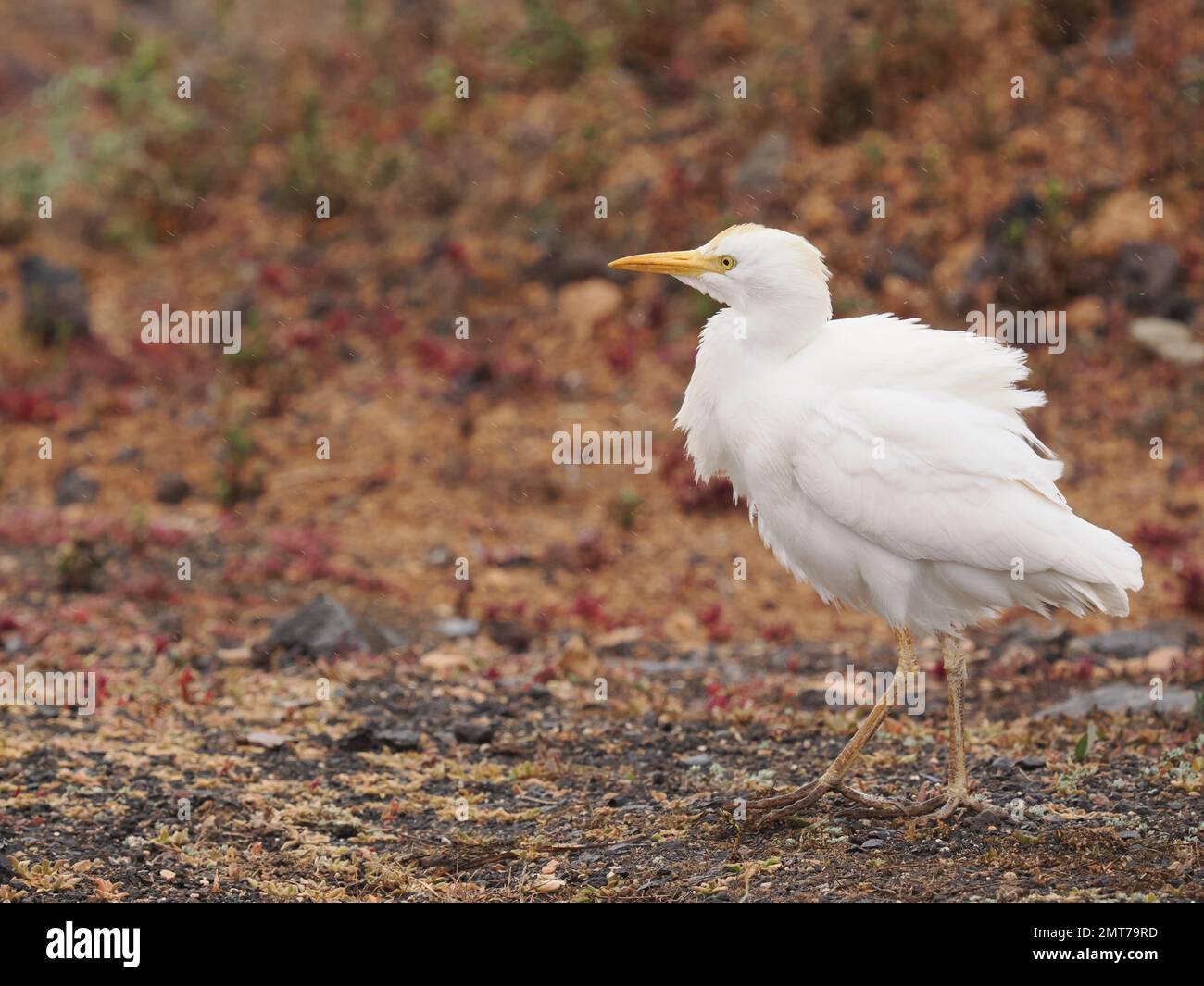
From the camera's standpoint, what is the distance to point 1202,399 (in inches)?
442

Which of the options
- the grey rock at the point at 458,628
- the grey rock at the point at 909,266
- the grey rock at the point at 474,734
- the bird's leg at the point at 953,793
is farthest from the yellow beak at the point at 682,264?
the grey rock at the point at 909,266

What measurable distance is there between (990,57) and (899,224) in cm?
214

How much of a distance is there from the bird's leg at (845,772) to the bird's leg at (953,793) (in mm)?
62

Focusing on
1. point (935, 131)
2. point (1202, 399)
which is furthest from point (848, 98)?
point (1202, 399)

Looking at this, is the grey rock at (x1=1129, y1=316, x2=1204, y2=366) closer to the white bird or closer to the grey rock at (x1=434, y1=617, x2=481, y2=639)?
the grey rock at (x1=434, y1=617, x2=481, y2=639)

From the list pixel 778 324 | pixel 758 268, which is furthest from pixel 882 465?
pixel 758 268

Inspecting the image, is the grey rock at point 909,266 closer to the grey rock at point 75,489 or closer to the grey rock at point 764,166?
the grey rock at point 764,166

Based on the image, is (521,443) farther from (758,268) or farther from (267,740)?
(758,268)

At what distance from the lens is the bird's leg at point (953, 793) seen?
622 cm

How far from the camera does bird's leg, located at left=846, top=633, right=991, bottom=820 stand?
622 centimetres

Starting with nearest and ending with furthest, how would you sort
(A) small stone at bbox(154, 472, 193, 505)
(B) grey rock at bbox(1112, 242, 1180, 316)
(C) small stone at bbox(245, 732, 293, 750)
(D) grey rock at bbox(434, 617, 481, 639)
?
(C) small stone at bbox(245, 732, 293, 750) → (D) grey rock at bbox(434, 617, 481, 639) → (A) small stone at bbox(154, 472, 193, 505) → (B) grey rock at bbox(1112, 242, 1180, 316)

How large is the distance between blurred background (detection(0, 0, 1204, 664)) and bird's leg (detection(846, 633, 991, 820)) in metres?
3.19

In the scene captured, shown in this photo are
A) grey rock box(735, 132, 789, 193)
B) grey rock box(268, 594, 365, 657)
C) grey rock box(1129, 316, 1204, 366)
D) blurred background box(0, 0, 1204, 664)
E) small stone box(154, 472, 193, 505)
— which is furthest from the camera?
grey rock box(735, 132, 789, 193)

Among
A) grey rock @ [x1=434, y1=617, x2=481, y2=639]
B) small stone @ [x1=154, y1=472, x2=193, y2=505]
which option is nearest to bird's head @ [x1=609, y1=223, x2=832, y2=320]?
grey rock @ [x1=434, y1=617, x2=481, y2=639]
